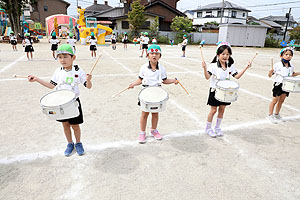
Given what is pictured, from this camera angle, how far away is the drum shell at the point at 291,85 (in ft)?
12.5

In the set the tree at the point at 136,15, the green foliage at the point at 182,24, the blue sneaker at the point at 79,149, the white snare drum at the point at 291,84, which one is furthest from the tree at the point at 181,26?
the blue sneaker at the point at 79,149

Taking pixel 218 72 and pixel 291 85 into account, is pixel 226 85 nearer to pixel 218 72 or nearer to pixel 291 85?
pixel 218 72

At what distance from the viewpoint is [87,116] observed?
437 cm

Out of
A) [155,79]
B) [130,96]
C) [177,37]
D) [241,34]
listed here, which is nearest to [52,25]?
[177,37]

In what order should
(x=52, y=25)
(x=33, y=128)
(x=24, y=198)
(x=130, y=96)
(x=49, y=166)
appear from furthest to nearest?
(x=52, y=25), (x=130, y=96), (x=33, y=128), (x=49, y=166), (x=24, y=198)

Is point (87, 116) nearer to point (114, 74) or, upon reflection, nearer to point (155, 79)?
point (155, 79)

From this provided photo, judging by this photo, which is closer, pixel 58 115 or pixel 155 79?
pixel 58 115

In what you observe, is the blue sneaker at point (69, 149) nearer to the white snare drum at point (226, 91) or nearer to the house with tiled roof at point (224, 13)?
the white snare drum at point (226, 91)

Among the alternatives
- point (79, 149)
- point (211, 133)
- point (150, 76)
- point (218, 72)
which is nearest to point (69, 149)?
point (79, 149)

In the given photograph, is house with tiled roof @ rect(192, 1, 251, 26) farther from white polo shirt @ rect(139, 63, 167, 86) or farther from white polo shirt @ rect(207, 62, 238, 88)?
white polo shirt @ rect(139, 63, 167, 86)

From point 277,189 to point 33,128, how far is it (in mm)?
3951

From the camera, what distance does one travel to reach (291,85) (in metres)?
3.87

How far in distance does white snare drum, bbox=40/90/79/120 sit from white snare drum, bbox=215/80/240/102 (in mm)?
2107

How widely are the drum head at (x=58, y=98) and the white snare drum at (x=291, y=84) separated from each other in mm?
3843
